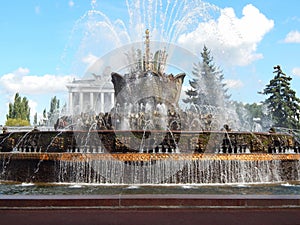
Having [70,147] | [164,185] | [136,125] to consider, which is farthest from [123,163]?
[136,125]

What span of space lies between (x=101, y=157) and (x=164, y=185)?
1.68 meters

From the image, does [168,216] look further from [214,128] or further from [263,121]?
[263,121]

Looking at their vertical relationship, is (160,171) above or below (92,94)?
below

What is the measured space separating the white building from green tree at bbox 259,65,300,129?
20148 mm

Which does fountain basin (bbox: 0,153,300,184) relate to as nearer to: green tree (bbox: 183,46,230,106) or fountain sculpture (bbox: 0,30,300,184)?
→ fountain sculpture (bbox: 0,30,300,184)

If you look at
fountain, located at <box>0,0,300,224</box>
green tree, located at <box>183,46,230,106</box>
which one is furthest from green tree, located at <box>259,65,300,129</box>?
fountain, located at <box>0,0,300,224</box>

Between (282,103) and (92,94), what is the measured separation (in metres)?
25.2

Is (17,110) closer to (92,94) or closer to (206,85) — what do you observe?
(92,94)

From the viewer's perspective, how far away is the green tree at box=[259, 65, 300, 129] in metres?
37.9

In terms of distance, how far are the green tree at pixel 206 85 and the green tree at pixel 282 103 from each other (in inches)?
248

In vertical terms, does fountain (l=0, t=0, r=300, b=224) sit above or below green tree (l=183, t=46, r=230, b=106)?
below

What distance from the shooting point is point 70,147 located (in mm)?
9156

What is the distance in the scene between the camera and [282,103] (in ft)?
125

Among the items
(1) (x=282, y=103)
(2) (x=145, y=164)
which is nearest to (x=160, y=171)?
(2) (x=145, y=164)
